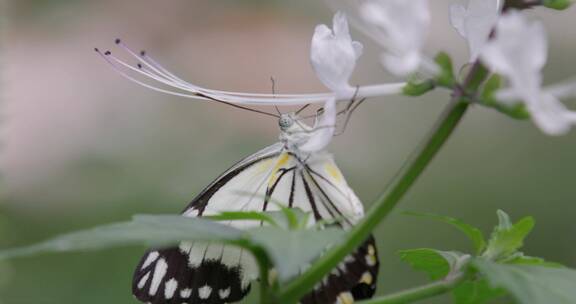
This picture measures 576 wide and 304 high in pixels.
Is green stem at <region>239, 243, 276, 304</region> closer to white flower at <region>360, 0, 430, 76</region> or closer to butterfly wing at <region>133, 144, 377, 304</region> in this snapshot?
white flower at <region>360, 0, 430, 76</region>

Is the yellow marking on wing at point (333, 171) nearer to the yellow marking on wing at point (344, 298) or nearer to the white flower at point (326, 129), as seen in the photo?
the yellow marking on wing at point (344, 298)

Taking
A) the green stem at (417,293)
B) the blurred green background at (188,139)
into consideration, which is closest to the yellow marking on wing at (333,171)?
the green stem at (417,293)

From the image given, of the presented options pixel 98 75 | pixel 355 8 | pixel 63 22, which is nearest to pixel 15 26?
pixel 63 22

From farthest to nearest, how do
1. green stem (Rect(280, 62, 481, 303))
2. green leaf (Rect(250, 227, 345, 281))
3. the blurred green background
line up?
1. the blurred green background
2. green stem (Rect(280, 62, 481, 303))
3. green leaf (Rect(250, 227, 345, 281))

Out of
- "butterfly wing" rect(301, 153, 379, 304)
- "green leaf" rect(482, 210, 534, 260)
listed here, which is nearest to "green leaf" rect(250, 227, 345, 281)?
"green leaf" rect(482, 210, 534, 260)

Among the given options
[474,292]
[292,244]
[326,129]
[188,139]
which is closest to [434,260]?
[474,292]

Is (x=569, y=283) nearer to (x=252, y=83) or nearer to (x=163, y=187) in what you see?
(x=163, y=187)
